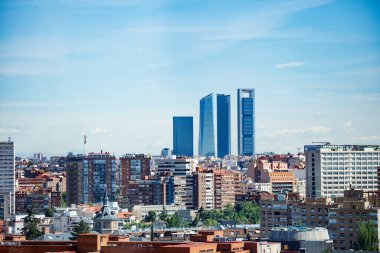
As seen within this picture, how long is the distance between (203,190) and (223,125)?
86.2m

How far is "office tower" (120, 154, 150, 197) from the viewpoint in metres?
99.5

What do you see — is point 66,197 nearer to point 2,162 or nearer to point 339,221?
point 2,162

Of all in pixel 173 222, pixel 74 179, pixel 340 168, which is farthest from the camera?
pixel 74 179

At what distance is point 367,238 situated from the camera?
147 ft

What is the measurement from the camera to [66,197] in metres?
94.0

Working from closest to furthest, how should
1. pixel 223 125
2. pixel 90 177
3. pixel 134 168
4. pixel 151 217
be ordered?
pixel 151 217 < pixel 90 177 < pixel 134 168 < pixel 223 125

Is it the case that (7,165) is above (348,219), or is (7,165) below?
above

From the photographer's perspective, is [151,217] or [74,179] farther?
[74,179]

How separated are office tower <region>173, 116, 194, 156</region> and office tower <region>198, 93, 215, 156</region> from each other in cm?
697

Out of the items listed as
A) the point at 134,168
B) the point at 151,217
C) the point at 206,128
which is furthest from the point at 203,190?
the point at 206,128

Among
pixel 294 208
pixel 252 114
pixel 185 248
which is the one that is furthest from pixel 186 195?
pixel 252 114

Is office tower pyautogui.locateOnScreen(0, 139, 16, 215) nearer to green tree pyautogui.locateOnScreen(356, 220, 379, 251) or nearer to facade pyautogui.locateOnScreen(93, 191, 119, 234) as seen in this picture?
facade pyautogui.locateOnScreen(93, 191, 119, 234)

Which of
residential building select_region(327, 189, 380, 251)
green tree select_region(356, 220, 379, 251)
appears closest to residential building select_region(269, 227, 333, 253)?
green tree select_region(356, 220, 379, 251)

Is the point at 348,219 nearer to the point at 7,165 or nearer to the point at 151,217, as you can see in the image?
the point at 151,217
